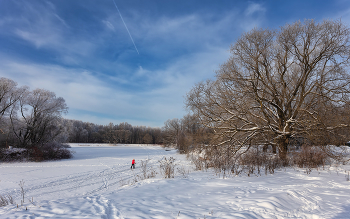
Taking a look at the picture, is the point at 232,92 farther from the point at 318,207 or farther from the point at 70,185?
the point at 70,185

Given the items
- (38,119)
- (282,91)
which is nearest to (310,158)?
(282,91)

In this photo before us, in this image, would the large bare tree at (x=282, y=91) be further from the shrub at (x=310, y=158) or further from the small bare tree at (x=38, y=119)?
the small bare tree at (x=38, y=119)

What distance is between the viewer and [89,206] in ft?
12.9

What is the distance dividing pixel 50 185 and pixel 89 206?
912 cm

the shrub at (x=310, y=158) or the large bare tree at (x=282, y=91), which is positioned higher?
the large bare tree at (x=282, y=91)

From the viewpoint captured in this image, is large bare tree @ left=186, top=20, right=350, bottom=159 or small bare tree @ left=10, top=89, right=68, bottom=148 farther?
small bare tree @ left=10, top=89, right=68, bottom=148

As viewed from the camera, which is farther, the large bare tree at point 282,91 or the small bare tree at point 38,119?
the small bare tree at point 38,119

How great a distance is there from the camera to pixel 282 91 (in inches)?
476

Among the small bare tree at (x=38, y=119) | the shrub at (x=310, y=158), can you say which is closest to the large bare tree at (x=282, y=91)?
the shrub at (x=310, y=158)

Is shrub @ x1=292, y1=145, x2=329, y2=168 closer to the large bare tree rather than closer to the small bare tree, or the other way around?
the large bare tree

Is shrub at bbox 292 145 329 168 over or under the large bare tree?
under

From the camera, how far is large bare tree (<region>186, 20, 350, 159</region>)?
1057 cm

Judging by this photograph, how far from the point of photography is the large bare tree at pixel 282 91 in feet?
34.7

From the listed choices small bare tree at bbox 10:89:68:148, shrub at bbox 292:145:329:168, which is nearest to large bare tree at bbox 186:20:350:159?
shrub at bbox 292:145:329:168
